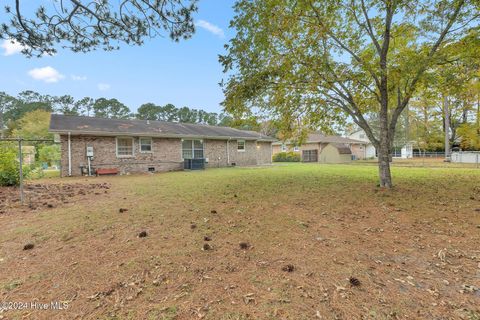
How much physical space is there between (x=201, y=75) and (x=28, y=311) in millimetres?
18035

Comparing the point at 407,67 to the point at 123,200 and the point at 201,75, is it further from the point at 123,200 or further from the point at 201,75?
the point at 201,75

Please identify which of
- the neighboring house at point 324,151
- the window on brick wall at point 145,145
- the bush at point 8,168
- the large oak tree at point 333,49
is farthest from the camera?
the neighboring house at point 324,151

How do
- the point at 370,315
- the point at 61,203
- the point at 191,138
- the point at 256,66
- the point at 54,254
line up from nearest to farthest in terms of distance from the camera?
the point at 370,315, the point at 54,254, the point at 61,203, the point at 256,66, the point at 191,138

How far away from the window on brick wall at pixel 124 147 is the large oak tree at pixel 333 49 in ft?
33.5

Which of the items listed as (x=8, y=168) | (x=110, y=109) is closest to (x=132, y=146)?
(x=8, y=168)

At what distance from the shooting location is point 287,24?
20.7 ft

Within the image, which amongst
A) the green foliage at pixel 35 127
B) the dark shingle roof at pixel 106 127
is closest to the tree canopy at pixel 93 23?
the dark shingle roof at pixel 106 127

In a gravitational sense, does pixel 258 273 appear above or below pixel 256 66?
below

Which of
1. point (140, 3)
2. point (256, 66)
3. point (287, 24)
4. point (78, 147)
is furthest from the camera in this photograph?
point (78, 147)

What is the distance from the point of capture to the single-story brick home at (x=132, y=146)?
1284 centimetres

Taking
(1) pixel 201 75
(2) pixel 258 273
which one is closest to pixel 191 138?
(1) pixel 201 75

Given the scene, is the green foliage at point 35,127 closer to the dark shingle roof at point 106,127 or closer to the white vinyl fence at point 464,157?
the dark shingle roof at point 106,127

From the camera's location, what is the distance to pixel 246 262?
2.63 metres

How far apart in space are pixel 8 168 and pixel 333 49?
11.7 metres
